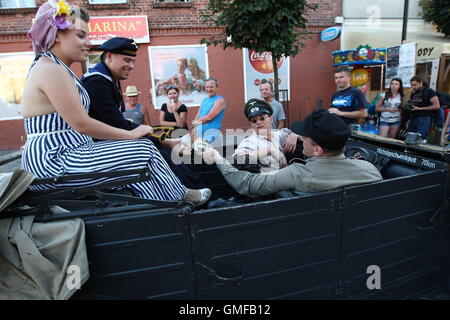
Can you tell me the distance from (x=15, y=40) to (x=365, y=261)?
10.7 metres

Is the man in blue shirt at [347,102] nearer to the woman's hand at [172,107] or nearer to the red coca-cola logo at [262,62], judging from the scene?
the woman's hand at [172,107]

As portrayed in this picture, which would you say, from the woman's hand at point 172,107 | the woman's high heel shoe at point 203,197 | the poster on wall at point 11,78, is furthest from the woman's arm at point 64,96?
the poster on wall at point 11,78

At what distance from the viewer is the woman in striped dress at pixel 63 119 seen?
5.35 feet

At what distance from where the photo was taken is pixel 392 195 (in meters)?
1.92

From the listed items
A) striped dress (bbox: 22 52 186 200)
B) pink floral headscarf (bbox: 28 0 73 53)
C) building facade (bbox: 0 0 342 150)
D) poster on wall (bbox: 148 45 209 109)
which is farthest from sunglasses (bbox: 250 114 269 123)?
poster on wall (bbox: 148 45 209 109)

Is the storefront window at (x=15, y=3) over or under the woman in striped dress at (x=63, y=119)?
over

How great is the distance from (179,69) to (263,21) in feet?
14.4

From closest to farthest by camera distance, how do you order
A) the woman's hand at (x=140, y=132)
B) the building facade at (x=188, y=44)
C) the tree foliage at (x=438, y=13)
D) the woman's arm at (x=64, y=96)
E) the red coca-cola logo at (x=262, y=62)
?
the woman's arm at (x=64, y=96)
the woman's hand at (x=140, y=132)
the building facade at (x=188, y=44)
the red coca-cola logo at (x=262, y=62)
the tree foliage at (x=438, y=13)

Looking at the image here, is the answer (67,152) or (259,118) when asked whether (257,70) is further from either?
(67,152)

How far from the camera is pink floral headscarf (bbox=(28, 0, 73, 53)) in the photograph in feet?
5.51

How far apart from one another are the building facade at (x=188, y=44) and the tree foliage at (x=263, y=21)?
10.2 ft

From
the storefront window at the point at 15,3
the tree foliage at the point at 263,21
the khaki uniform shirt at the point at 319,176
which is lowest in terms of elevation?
the khaki uniform shirt at the point at 319,176

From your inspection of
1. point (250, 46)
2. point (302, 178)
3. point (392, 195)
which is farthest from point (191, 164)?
point (250, 46)
